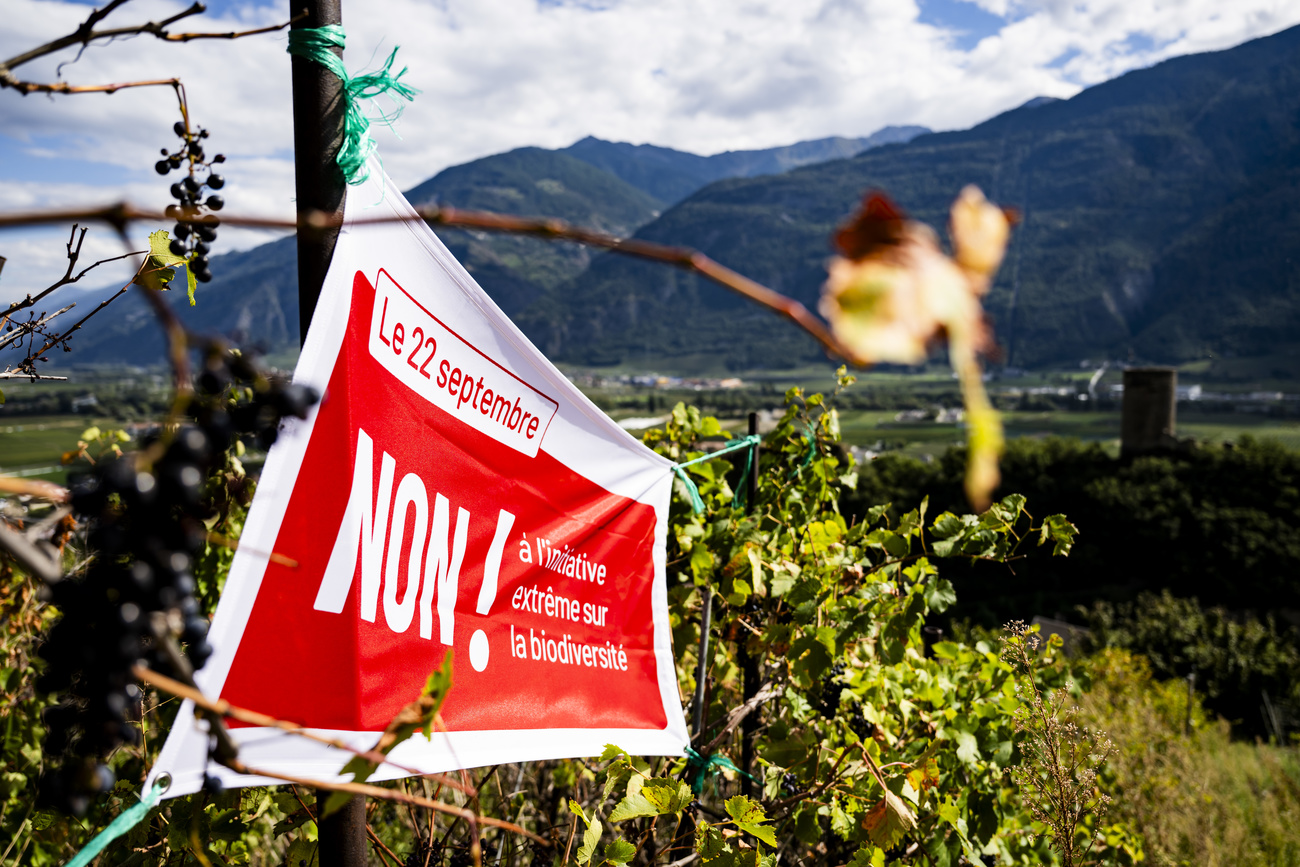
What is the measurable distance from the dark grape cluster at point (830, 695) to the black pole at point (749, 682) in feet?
1.01

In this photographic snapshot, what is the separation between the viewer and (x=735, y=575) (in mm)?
2738

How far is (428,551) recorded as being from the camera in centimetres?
154

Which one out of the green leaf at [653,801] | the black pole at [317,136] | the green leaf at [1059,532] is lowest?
the green leaf at [653,801]

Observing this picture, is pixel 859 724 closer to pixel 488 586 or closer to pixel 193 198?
pixel 488 586

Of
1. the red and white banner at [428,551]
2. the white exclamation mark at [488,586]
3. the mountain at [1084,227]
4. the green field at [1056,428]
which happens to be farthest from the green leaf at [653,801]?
the mountain at [1084,227]

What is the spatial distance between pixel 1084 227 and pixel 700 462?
11739cm

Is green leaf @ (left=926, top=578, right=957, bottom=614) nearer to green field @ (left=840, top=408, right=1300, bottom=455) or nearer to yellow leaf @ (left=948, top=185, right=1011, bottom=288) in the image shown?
yellow leaf @ (left=948, top=185, right=1011, bottom=288)

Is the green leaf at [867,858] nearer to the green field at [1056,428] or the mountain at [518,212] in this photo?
the green field at [1056,428]

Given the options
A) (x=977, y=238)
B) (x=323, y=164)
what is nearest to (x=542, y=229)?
(x=977, y=238)

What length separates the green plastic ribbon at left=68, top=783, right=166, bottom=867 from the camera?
83 centimetres

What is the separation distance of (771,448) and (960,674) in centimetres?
111

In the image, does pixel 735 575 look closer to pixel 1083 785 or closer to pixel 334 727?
pixel 1083 785

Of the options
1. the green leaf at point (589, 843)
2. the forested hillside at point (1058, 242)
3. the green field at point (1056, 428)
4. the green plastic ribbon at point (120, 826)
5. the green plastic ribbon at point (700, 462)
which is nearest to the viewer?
the green plastic ribbon at point (120, 826)

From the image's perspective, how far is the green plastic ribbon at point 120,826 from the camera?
32.5 inches
